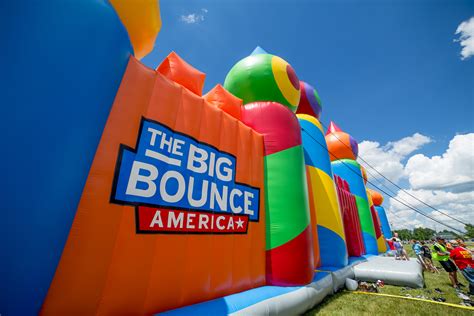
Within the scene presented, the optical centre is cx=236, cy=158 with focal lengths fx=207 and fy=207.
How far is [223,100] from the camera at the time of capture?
2902mm

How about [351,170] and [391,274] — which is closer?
[391,274]

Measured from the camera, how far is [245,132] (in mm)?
2887

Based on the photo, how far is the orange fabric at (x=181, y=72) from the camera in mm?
2365

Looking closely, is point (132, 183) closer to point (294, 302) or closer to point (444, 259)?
point (294, 302)

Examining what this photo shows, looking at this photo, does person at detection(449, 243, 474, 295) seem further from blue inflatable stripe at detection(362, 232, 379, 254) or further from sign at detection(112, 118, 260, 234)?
sign at detection(112, 118, 260, 234)

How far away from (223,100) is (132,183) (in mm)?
1754

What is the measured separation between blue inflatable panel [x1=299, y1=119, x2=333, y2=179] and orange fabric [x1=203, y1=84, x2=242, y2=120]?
7.50ft

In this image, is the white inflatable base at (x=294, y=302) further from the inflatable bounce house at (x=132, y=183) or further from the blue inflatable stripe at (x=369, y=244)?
the blue inflatable stripe at (x=369, y=244)

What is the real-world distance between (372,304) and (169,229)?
2.81 m

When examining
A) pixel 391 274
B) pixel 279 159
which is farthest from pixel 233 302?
pixel 391 274

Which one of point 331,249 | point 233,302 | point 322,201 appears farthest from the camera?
point 322,201

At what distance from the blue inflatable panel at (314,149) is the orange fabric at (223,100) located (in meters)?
2.29

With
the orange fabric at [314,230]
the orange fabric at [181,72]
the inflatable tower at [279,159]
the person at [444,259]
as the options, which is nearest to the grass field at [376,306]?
the inflatable tower at [279,159]

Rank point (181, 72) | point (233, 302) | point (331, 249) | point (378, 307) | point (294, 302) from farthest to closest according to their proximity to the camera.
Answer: point (331, 249) → point (378, 307) → point (181, 72) → point (294, 302) → point (233, 302)
